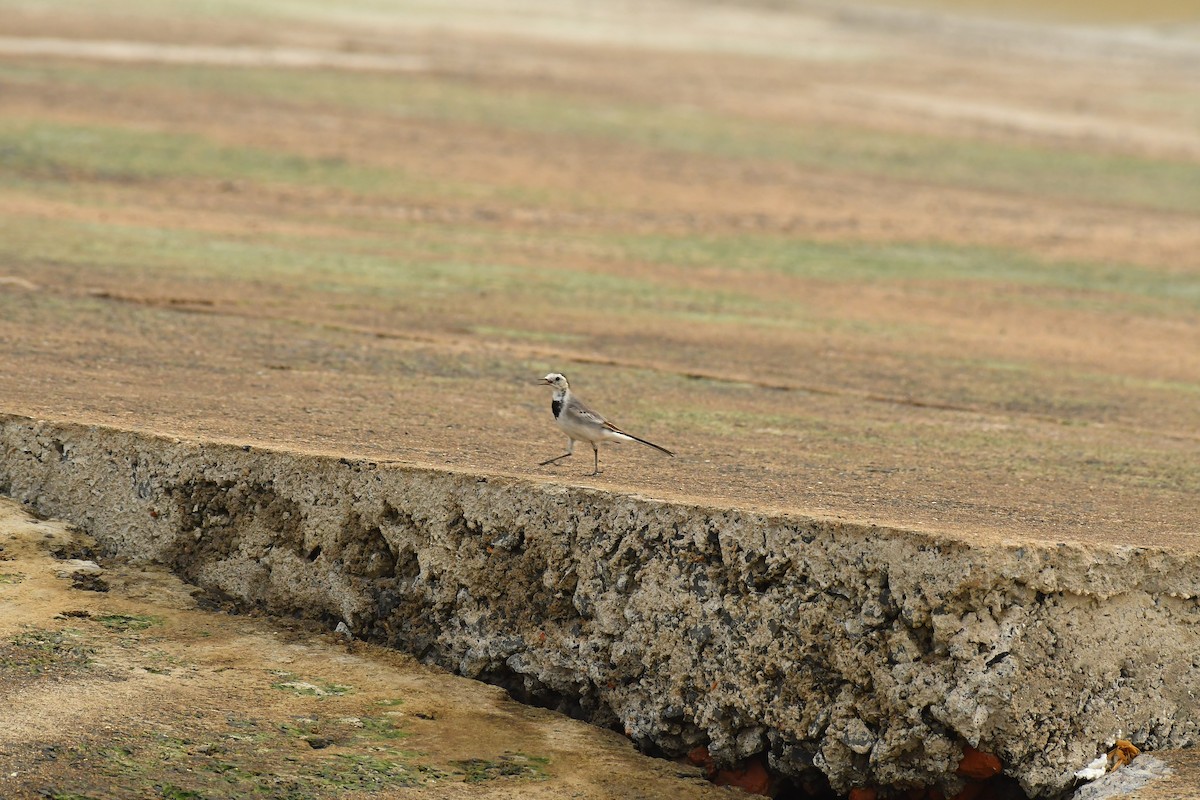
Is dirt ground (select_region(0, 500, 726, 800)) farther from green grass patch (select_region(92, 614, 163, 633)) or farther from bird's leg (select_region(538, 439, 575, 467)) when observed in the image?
bird's leg (select_region(538, 439, 575, 467))

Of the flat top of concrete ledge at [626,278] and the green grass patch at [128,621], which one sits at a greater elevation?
the flat top of concrete ledge at [626,278]

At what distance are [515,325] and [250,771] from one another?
636 cm

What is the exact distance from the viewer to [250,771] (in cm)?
568

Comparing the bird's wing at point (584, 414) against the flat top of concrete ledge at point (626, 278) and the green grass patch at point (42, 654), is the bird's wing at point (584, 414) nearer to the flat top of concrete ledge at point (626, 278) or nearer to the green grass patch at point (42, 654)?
the flat top of concrete ledge at point (626, 278)

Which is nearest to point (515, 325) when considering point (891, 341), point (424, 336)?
point (424, 336)

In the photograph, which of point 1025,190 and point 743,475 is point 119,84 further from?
point 743,475

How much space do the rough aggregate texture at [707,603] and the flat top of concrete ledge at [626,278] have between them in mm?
244

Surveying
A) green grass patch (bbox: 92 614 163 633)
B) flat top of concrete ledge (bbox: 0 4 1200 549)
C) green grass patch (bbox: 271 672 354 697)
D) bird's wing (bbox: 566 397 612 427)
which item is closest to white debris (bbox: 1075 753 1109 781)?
flat top of concrete ledge (bbox: 0 4 1200 549)

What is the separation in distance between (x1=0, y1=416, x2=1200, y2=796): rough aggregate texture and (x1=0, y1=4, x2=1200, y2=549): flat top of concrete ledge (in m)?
0.24

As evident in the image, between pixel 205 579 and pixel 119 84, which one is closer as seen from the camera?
pixel 205 579

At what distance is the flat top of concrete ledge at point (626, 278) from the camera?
792cm

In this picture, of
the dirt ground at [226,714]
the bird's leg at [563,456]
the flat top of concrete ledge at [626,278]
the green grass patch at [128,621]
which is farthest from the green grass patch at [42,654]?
the bird's leg at [563,456]

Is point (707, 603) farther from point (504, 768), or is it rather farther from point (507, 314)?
point (507, 314)

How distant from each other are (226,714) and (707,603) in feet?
5.83
